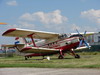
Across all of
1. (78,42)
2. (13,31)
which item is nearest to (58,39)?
(78,42)

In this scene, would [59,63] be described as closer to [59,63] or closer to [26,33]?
[59,63]

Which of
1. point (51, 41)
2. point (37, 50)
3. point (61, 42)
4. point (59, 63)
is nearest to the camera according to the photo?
point (59, 63)

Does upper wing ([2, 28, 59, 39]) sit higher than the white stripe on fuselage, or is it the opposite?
upper wing ([2, 28, 59, 39])

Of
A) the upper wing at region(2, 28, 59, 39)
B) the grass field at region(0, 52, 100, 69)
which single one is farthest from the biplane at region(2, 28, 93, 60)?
the grass field at region(0, 52, 100, 69)

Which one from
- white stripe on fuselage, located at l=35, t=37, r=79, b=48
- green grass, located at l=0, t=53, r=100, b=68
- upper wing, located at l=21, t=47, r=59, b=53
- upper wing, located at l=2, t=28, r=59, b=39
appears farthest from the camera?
white stripe on fuselage, located at l=35, t=37, r=79, b=48

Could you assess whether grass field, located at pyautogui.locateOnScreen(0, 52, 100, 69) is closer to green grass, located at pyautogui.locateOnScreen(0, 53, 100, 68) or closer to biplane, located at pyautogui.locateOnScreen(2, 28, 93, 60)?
green grass, located at pyautogui.locateOnScreen(0, 53, 100, 68)

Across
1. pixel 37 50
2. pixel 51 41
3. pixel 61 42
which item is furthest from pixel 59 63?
pixel 51 41

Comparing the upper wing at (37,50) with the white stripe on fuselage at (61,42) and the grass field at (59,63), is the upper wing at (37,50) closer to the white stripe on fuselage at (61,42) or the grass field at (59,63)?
the white stripe on fuselage at (61,42)

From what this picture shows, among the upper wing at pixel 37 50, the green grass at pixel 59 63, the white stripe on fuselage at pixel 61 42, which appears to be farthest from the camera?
the white stripe on fuselage at pixel 61 42

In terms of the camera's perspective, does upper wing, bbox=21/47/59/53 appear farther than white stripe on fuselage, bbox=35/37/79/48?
No

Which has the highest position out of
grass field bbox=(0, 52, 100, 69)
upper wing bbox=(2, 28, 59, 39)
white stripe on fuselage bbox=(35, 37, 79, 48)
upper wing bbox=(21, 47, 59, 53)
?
upper wing bbox=(2, 28, 59, 39)

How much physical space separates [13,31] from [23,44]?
26.0 feet

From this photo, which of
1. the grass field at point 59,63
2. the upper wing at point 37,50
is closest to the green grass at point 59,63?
the grass field at point 59,63

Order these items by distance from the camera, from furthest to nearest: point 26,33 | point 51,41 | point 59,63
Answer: point 51,41, point 26,33, point 59,63
